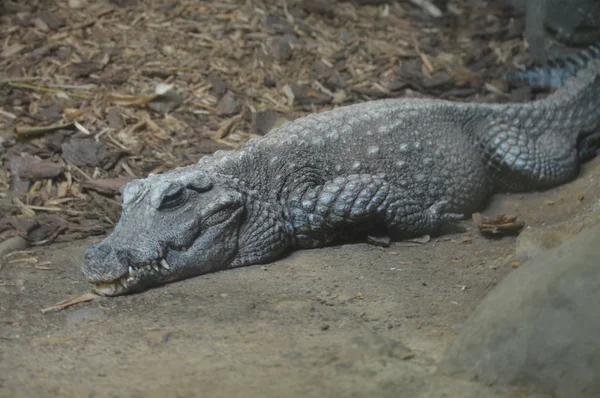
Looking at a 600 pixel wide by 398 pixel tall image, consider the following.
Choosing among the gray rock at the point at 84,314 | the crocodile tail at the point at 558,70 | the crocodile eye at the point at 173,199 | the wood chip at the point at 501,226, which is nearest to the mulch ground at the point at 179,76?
the crocodile tail at the point at 558,70

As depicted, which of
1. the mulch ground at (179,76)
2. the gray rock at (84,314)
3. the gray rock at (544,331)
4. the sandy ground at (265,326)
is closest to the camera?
the gray rock at (544,331)

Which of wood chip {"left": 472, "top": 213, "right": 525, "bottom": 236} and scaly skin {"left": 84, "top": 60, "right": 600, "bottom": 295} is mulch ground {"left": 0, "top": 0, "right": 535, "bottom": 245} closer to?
scaly skin {"left": 84, "top": 60, "right": 600, "bottom": 295}

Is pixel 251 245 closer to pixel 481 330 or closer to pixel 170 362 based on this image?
pixel 170 362

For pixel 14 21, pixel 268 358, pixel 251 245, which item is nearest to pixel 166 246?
pixel 251 245

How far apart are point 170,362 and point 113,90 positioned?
4191 mm

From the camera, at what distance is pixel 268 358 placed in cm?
331

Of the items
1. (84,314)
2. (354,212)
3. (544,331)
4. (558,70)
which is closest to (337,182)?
(354,212)

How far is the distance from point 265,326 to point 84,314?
1089 mm

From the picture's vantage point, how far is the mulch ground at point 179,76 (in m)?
5.96

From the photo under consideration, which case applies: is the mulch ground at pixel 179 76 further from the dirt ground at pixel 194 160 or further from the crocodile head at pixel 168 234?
the crocodile head at pixel 168 234

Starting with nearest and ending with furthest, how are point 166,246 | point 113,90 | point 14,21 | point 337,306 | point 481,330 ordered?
point 481,330
point 337,306
point 166,246
point 113,90
point 14,21

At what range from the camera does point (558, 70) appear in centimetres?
727

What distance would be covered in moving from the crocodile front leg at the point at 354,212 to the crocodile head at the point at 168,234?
1.60ft

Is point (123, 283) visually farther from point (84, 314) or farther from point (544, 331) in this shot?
point (544, 331)
